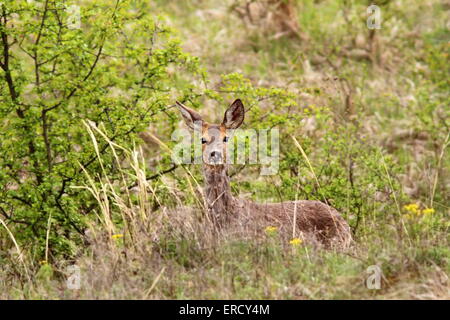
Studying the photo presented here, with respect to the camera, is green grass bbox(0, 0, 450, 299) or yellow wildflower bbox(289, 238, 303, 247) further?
yellow wildflower bbox(289, 238, 303, 247)

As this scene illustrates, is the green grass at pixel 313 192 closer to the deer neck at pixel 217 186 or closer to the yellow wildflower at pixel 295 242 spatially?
the yellow wildflower at pixel 295 242

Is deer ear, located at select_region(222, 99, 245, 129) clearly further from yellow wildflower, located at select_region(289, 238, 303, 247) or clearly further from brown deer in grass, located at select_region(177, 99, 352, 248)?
yellow wildflower, located at select_region(289, 238, 303, 247)

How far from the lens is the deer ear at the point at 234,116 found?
808 centimetres

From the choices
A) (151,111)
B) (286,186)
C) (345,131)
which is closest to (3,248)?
(151,111)

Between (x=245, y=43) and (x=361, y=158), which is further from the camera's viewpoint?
(x=245, y=43)

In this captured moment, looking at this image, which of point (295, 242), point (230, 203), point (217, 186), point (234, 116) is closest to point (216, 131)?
point (234, 116)

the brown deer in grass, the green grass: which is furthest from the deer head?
the green grass

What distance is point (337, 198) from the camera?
9469 mm

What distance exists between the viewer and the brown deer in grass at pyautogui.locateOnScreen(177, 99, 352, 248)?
7944mm

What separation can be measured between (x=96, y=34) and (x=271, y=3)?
7601 millimetres

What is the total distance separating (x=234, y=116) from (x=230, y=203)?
90 cm
